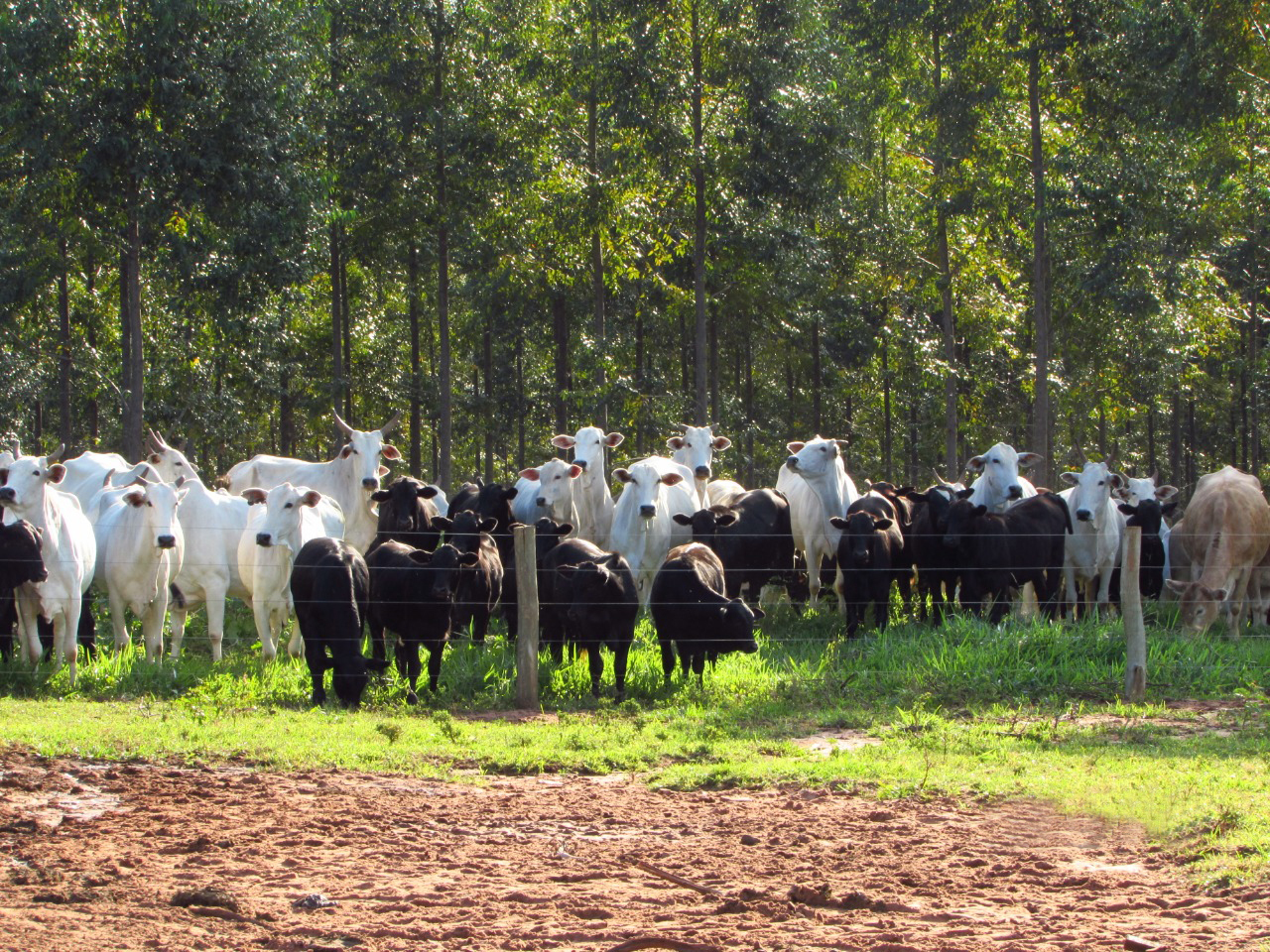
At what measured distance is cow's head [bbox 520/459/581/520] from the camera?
52.5 ft

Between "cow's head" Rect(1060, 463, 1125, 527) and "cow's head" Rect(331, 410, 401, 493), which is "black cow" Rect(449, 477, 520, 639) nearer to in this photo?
"cow's head" Rect(331, 410, 401, 493)

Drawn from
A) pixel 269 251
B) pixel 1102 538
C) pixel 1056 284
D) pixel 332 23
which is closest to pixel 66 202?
pixel 269 251

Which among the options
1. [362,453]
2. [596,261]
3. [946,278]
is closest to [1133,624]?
[362,453]

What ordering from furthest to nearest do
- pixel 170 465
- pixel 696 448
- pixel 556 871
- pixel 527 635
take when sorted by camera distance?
pixel 696 448, pixel 170 465, pixel 527 635, pixel 556 871

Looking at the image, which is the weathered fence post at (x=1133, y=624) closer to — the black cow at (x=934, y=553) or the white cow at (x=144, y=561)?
the black cow at (x=934, y=553)

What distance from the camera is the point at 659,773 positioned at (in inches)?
348

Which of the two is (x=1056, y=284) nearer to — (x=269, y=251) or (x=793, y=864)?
(x=269, y=251)

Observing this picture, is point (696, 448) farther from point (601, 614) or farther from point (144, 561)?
point (144, 561)

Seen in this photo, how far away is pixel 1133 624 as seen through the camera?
37.4 feet

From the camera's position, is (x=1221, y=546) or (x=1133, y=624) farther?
(x=1221, y=546)

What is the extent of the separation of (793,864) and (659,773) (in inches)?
88.1

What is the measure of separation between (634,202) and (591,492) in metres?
10.6

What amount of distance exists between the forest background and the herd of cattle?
15.1 feet

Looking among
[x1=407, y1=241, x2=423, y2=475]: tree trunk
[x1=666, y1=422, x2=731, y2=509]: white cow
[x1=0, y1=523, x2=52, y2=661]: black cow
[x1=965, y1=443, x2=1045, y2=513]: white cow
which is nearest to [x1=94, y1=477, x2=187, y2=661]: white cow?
[x1=0, y1=523, x2=52, y2=661]: black cow
